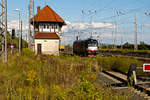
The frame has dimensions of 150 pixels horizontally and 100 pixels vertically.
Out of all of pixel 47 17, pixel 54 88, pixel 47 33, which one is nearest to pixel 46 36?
pixel 47 33

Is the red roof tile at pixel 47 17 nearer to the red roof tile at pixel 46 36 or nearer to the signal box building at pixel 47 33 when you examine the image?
the signal box building at pixel 47 33

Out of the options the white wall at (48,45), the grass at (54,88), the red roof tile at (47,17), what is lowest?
the grass at (54,88)

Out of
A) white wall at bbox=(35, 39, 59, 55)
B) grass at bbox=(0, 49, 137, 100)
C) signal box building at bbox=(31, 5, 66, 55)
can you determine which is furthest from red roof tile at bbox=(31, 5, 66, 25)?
grass at bbox=(0, 49, 137, 100)

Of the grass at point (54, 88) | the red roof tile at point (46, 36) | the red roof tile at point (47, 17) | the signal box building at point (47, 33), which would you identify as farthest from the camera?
the red roof tile at point (47, 17)

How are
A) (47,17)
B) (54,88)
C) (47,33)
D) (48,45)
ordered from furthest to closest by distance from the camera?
(47,17)
(47,33)
(48,45)
(54,88)

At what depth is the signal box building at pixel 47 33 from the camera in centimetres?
3997

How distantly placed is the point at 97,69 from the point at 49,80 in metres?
9.27

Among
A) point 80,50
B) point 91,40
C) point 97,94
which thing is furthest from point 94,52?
point 97,94

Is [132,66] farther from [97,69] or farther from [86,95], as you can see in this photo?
[97,69]

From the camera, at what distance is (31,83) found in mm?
7148

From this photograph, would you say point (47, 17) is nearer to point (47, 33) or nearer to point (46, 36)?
point (47, 33)

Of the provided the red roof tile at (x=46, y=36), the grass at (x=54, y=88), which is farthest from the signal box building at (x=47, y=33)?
the grass at (x=54, y=88)

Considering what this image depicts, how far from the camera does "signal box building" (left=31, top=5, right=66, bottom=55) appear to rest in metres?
40.0

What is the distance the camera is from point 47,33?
4153 centimetres
